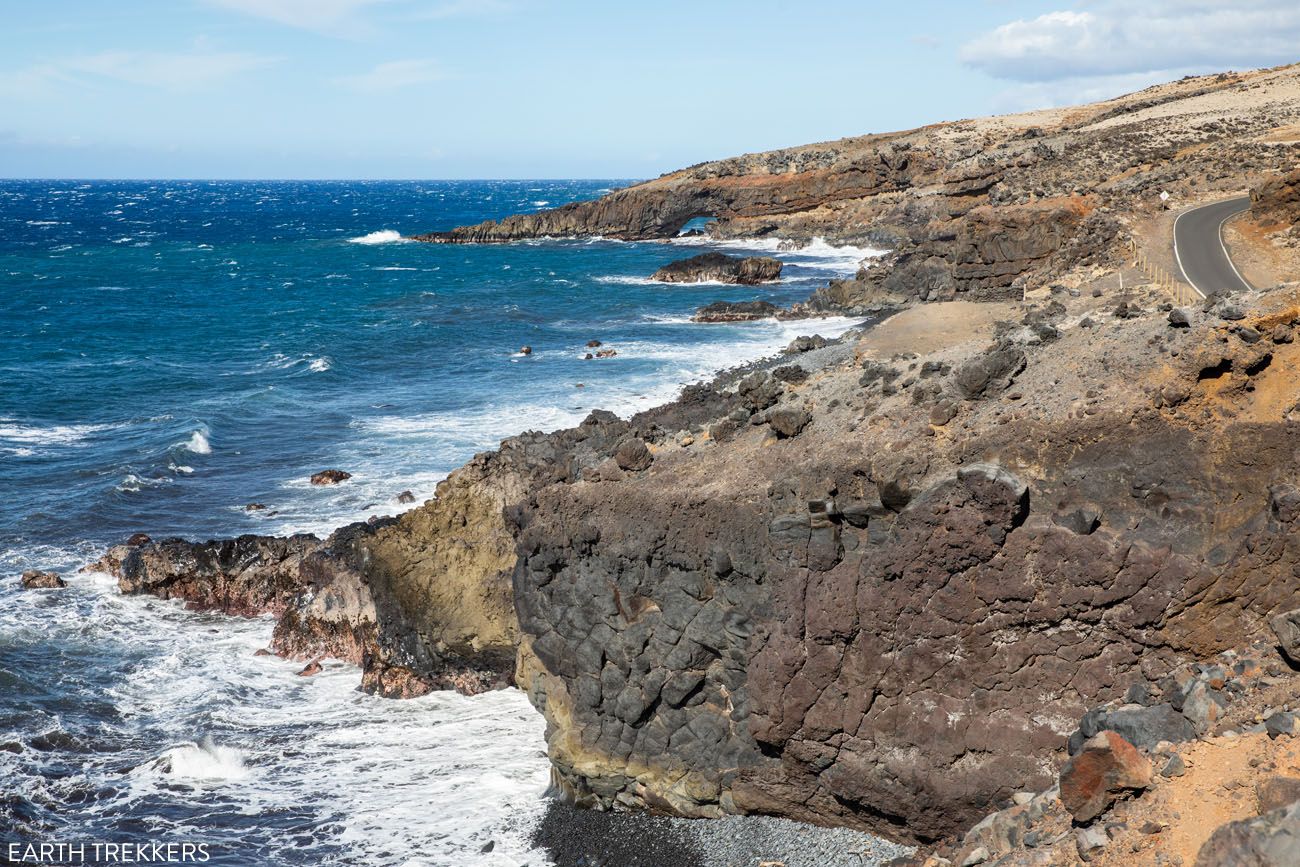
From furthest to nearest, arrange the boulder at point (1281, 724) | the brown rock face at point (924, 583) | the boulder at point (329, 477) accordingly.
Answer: the boulder at point (329, 477) → the brown rock face at point (924, 583) → the boulder at point (1281, 724)

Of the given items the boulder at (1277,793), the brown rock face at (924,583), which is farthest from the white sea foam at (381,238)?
the boulder at (1277,793)

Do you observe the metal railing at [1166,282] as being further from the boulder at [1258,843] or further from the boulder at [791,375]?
the boulder at [1258,843]

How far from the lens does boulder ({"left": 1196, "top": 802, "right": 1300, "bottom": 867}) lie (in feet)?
32.7

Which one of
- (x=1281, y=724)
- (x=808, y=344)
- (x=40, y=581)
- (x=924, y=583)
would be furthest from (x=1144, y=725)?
(x=40, y=581)

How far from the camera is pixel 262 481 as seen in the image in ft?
→ 123

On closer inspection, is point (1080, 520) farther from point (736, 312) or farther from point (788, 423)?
point (736, 312)

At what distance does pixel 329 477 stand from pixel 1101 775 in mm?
28930

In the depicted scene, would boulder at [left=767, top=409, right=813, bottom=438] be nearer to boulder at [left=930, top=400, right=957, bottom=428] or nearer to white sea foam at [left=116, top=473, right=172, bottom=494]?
boulder at [left=930, top=400, right=957, bottom=428]

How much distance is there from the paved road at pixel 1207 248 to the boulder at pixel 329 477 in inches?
1083

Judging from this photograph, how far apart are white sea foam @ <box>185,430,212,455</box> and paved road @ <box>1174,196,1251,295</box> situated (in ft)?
115

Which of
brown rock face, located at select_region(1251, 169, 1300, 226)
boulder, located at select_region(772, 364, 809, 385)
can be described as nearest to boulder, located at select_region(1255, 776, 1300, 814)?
boulder, located at select_region(772, 364, 809, 385)

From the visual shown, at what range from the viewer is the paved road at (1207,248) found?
3359 centimetres

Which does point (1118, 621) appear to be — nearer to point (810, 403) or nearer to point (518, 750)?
point (810, 403)

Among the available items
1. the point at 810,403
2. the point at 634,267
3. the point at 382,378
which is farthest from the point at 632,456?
the point at 634,267
